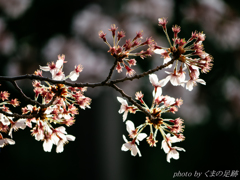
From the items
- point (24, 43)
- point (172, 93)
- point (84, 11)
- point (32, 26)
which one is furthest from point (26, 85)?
point (172, 93)

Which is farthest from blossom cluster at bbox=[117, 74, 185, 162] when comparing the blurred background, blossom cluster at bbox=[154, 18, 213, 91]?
the blurred background

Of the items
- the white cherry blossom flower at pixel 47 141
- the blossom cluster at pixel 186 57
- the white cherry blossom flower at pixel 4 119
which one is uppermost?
the blossom cluster at pixel 186 57

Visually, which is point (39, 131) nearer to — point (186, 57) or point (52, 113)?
point (52, 113)

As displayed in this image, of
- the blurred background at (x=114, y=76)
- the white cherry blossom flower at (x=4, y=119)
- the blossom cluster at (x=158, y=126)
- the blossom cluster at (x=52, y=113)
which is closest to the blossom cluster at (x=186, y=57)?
the blossom cluster at (x=158, y=126)

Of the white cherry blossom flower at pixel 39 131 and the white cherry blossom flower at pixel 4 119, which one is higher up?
the white cherry blossom flower at pixel 4 119

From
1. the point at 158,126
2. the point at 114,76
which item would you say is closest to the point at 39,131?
the point at 158,126

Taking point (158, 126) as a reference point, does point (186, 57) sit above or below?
above

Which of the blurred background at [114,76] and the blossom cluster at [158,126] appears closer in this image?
the blossom cluster at [158,126]

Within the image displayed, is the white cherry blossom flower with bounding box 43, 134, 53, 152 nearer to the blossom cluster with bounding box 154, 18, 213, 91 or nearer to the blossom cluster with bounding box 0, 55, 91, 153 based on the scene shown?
the blossom cluster with bounding box 0, 55, 91, 153

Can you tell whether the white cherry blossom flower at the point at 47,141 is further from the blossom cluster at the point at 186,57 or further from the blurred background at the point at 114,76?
the blurred background at the point at 114,76

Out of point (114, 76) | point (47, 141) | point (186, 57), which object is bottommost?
point (47, 141)
